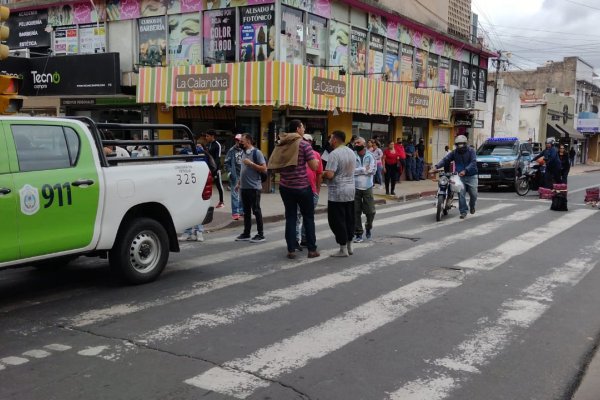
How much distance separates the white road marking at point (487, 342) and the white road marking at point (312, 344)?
81 cm

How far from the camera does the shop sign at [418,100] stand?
25.1 m

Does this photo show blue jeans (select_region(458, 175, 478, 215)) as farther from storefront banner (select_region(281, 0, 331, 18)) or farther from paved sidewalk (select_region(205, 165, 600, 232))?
storefront banner (select_region(281, 0, 331, 18))

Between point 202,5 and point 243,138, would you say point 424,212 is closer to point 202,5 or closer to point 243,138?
point 243,138

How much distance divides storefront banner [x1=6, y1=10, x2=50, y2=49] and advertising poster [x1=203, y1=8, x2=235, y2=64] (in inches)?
295

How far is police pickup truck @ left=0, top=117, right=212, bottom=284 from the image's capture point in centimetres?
548

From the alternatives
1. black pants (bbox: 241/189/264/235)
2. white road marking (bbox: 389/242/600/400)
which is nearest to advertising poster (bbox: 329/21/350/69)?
black pants (bbox: 241/189/264/235)

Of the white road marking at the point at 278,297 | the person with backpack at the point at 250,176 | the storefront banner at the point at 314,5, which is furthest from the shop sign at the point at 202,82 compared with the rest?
the white road marking at the point at 278,297

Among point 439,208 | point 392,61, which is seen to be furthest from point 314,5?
point 439,208

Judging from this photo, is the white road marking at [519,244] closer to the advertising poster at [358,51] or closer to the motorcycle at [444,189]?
the motorcycle at [444,189]

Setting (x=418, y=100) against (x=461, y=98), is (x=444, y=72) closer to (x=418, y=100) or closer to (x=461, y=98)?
(x=461, y=98)

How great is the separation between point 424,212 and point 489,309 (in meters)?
8.61

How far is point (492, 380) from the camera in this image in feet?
14.1

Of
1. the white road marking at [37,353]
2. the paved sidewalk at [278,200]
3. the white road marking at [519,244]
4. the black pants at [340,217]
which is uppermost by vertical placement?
the black pants at [340,217]

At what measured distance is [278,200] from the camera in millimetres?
16250
